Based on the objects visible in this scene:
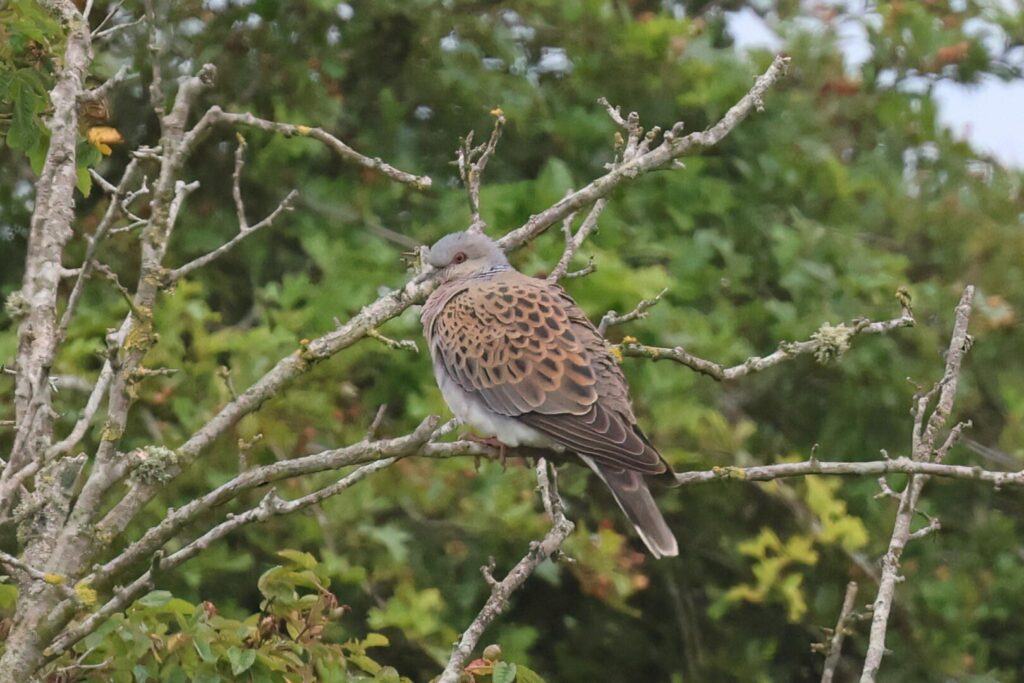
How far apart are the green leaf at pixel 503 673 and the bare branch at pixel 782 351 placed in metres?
0.91

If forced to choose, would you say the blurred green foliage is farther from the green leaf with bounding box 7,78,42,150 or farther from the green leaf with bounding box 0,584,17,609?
the green leaf with bounding box 7,78,42,150

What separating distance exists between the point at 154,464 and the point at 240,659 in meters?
0.43

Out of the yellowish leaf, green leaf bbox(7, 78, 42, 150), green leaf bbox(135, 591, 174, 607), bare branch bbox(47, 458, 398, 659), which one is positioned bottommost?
green leaf bbox(135, 591, 174, 607)

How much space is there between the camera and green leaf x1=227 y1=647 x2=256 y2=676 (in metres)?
2.92

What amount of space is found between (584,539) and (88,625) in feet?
9.02

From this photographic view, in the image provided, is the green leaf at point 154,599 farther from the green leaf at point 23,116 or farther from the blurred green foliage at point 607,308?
the blurred green foliage at point 607,308

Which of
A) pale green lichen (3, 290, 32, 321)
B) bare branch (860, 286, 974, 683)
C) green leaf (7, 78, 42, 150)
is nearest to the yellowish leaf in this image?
green leaf (7, 78, 42, 150)

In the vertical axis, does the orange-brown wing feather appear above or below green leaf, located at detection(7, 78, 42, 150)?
below

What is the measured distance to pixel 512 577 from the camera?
9.20 feet

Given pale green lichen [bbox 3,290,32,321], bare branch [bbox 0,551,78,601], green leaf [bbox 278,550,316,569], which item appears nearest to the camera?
bare branch [bbox 0,551,78,601]

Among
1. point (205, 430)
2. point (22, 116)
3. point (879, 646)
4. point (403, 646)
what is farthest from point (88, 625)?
point (403, 646)

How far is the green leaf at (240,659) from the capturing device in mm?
2916

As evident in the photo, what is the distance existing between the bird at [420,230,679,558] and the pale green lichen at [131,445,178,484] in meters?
1.10

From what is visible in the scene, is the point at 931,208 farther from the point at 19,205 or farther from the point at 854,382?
the point at 19,205
